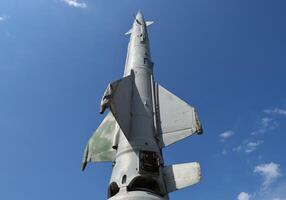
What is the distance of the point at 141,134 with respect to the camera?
10008 millimetres

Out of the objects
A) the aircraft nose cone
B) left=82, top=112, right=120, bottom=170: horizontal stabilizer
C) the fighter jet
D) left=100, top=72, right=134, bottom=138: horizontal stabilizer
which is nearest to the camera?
Result: the fighter jet

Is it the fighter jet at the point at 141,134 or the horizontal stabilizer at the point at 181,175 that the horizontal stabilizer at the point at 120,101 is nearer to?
the fighter jet at the point at 141,134

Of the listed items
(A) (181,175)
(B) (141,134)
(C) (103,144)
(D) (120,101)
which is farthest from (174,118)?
(C) (103,144)

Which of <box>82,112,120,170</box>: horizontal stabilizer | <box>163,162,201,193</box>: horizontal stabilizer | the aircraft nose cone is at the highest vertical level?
the aircraft nose cone

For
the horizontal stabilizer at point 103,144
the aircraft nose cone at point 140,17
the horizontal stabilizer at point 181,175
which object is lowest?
the horizontal stabilizer at point 181,175

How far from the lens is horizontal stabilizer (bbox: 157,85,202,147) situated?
1057cm

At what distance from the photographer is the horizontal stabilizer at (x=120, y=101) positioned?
9841 millimetres

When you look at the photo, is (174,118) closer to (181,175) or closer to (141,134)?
(141,134)

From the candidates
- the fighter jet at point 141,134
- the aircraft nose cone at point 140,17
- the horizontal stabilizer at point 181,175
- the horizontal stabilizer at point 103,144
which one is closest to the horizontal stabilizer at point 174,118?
the fighter jet at point 141,134

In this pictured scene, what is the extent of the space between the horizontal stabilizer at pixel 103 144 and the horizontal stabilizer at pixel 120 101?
24.0 inches

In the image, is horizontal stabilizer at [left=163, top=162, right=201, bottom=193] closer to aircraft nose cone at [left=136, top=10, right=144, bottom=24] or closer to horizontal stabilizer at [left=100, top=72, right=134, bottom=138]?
horizontal stabilizer at [left=100, top=72, right=134, bottom=138]

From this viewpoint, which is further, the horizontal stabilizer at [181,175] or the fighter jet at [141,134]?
the horizontal stabilizer at [181,175]

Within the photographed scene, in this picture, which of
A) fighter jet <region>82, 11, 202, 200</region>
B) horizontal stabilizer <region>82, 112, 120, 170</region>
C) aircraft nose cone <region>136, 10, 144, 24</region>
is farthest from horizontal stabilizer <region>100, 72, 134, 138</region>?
aircraft nose cone <region>136, 10, 144, 24</region>

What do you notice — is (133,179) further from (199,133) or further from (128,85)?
(128,85)
